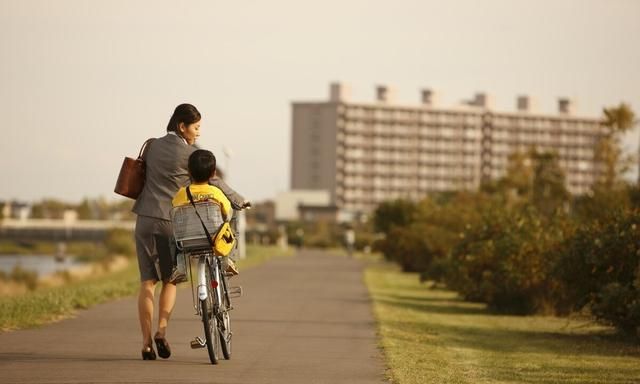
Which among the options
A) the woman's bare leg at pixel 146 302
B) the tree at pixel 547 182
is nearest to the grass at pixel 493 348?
the woman's bare leg at pixel 146 302

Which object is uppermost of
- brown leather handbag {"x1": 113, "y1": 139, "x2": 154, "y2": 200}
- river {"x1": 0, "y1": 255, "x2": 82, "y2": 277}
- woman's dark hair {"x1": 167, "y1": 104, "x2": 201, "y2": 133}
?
woman's dark hair {"x1": 167, "y1": 104, "x2": 201, "y2": 133}

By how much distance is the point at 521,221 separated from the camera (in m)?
25.1

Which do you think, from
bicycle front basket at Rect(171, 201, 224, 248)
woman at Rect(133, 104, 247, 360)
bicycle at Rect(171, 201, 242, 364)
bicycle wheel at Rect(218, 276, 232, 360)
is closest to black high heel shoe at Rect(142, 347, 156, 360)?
woman at Rect(133, 104, 247, 360)

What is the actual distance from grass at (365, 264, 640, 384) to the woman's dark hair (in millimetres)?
2891

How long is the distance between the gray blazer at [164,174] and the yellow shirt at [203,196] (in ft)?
1.04

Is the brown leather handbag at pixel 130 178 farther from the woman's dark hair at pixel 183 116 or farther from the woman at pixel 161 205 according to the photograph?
the woman's dark hair at pixel 183 116

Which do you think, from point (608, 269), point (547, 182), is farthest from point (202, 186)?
point (547, 182)

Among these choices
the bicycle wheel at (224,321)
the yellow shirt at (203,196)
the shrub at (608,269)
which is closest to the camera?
the yellow shirt at (203,196)

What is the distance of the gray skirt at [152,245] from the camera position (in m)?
11.2

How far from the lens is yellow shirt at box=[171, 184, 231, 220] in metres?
10.9

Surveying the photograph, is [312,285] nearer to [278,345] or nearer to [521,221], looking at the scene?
[521,221]

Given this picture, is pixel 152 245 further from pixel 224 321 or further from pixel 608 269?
pixel 608 269

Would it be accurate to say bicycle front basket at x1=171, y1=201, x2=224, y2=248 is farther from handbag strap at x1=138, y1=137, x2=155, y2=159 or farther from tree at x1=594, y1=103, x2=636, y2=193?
tree at x1=594, y1=103, x2=636, y2=193

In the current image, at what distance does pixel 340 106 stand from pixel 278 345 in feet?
538
